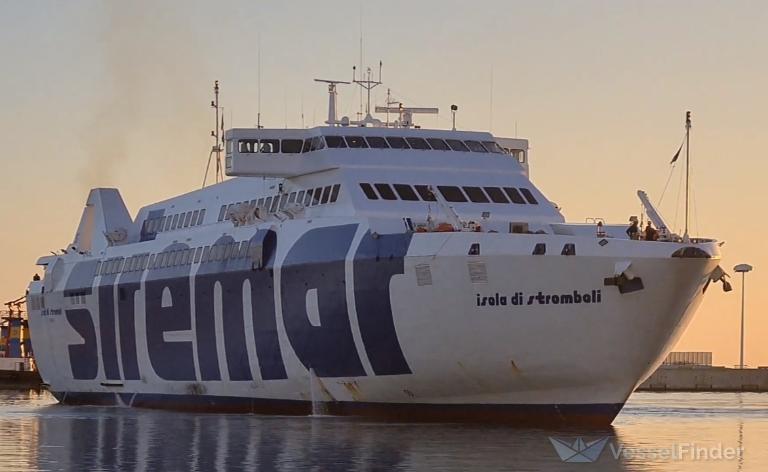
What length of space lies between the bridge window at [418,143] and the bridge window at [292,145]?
329 cm

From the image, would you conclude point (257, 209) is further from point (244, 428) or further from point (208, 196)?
point (244, 428)

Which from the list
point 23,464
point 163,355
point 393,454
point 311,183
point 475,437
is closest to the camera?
point 23,464

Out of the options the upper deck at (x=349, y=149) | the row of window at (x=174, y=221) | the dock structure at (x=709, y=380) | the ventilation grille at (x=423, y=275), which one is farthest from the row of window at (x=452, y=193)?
the dock structure at (x=709, y=380)

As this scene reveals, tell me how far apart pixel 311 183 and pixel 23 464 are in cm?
2081

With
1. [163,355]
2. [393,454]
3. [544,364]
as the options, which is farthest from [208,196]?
[393,454]

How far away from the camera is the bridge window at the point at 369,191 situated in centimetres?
4831

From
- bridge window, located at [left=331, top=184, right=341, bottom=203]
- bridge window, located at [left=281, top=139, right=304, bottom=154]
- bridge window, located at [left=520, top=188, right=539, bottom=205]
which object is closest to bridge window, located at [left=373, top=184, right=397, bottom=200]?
bridge window, located at [left=331, top=184, right=341, bottom=203]

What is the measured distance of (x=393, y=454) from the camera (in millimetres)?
33406

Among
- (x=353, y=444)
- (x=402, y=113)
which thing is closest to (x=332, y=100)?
(x=402, y=113)

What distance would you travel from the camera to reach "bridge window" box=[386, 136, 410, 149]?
5112 cm

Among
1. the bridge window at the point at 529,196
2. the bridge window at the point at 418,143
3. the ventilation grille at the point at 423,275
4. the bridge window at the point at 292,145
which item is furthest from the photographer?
the bridge window at the point at 418,143

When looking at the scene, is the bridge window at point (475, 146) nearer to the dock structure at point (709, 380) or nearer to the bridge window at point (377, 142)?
the bridge window at point (377, 142)

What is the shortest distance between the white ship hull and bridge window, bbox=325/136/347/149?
3041 mm

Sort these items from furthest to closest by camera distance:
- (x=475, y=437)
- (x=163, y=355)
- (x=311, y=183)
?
1. (x=163, y=355)
2. (x=311, y=183)
3. (x=475, y=437)
